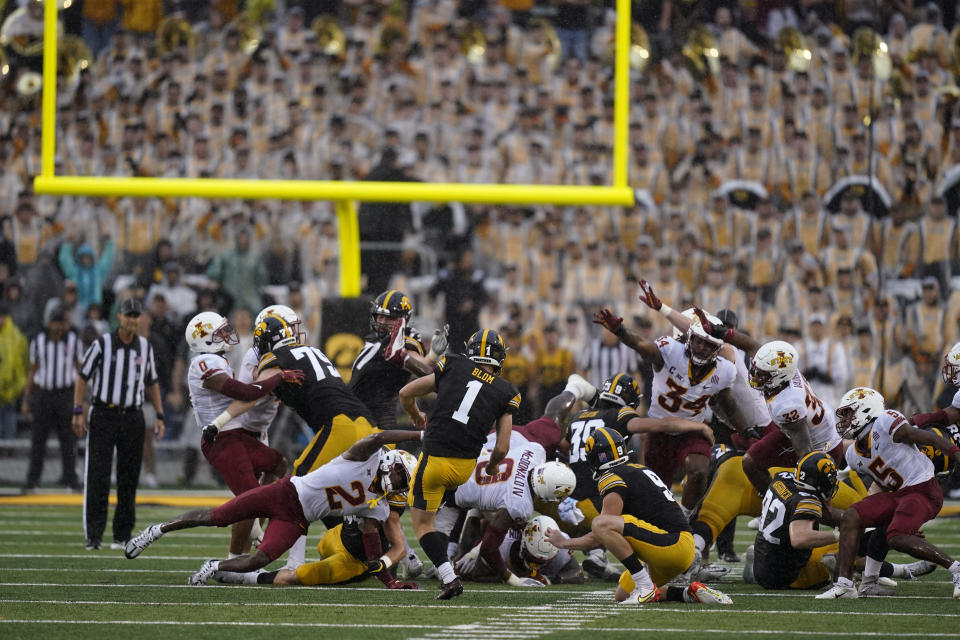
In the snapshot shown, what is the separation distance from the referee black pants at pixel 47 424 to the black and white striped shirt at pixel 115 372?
134 inches

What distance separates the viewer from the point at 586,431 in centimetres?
821

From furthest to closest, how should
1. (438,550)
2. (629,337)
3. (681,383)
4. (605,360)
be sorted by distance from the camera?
(605,360), (681,383), (629,337), (438,550)

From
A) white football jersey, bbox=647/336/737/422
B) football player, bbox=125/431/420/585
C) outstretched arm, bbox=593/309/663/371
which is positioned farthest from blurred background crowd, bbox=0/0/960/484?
football player, bbox=125/431/420/585

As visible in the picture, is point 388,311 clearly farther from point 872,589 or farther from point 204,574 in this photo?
point 872,589

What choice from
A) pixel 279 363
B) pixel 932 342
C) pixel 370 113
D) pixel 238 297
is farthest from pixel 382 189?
pixel 932 342

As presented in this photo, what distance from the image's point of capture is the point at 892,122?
15.1m

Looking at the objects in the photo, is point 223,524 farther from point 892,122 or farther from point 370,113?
point 892,122

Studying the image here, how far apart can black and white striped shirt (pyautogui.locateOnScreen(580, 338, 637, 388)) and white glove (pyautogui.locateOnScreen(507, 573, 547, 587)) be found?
5.28 m

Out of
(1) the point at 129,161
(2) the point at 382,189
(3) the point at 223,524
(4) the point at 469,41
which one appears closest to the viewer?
(3) the point at 223,524

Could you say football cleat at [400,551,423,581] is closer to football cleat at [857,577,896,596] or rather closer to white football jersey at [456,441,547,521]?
white football jersey at [456,441,547,521]

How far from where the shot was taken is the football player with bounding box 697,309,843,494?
790 cm

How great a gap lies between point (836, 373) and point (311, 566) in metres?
6.98

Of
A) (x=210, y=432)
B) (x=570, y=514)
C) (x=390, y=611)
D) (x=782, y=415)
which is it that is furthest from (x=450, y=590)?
(x=782, y=415)

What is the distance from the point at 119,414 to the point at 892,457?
491 centimetres
